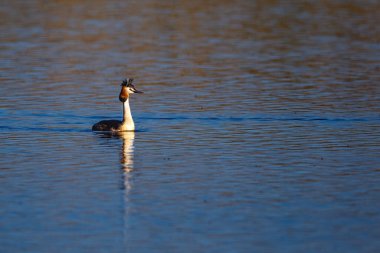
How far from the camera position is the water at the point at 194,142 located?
1305cm

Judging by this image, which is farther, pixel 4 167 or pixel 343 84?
pixel 343 84

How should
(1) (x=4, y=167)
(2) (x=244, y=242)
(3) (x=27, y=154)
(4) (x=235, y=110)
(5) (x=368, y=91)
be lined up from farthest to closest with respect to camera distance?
(5) (x=368, y=91)
(4) (x=235, y=110)
(3) (x=27, y=154)
(1) (x=4, y=167)
(2) (x=244, y=242)

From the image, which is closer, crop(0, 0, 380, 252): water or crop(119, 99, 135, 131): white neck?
crop(0, 0, 380, 252): water

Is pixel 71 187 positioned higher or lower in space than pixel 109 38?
lower

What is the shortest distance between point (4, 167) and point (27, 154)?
120cm

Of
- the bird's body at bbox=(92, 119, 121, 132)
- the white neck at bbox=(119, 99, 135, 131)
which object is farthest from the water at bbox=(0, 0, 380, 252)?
the bird's body at bbox=(92, 119, 121, 132)

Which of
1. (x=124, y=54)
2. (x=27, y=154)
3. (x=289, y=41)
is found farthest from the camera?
(x=289, y=41)

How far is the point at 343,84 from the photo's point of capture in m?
26.6

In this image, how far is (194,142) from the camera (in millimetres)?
19391

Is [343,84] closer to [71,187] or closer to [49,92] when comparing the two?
[49,92]

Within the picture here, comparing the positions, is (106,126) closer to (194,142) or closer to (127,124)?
(127,124)

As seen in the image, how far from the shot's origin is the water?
13.0 meters

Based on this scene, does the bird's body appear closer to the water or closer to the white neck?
the white neck

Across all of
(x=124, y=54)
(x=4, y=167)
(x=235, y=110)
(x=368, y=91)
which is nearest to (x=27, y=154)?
(x=4, y=167)
